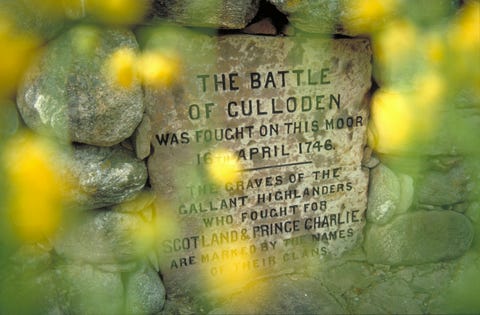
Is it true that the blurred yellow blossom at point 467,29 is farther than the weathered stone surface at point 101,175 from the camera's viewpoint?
Yes

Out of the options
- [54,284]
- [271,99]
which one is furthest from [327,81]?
[54,284]

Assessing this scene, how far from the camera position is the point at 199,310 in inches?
73.9

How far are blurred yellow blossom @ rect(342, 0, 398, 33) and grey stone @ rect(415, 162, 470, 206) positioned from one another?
2.40ft

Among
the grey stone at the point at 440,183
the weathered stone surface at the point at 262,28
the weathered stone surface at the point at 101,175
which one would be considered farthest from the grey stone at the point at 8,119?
the grey stone at the point at 440,183

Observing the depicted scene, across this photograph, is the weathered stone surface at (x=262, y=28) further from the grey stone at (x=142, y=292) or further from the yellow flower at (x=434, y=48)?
the grey stone at (x=142, y=292)

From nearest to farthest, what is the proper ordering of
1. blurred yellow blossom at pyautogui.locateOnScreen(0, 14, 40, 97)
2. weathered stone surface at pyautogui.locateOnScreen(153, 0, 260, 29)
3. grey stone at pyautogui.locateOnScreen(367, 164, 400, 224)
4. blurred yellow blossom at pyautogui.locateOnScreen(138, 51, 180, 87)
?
blurred yellow blossom at pyautogui.locateOnScreen(0, 14, 40, 97) < weathered stone surface at pyautogui.locateOnScreen(153, 0, 260, 29) < blurred yellow blossom at pyautogui.locateOnScreen(138, 51, 180, 87) < grey stone at pyautogui.locateOnScreen(367, 164, 400, 224)

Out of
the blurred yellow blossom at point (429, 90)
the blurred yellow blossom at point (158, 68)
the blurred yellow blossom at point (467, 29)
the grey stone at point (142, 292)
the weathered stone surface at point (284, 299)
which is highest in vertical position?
the blurred yellow blossom at point (467, 29)

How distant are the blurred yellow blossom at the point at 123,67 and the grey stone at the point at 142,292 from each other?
727 mm

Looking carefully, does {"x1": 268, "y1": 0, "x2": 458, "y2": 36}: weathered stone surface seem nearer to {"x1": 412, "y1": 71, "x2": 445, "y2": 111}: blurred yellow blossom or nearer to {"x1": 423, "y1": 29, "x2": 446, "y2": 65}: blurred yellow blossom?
{"x1": 423, "y1": 29, "x2": 446, "y2": 65}: blurred yellow blossom

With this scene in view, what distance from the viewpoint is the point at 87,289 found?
171 cm

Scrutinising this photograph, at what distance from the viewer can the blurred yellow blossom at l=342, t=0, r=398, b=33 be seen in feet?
5.13

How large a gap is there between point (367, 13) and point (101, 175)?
1.04 metres

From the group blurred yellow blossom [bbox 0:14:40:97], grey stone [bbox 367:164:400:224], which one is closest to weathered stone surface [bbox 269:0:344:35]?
grey stone [bbox 367:164:400:224]

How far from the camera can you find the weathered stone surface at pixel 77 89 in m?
1.43
